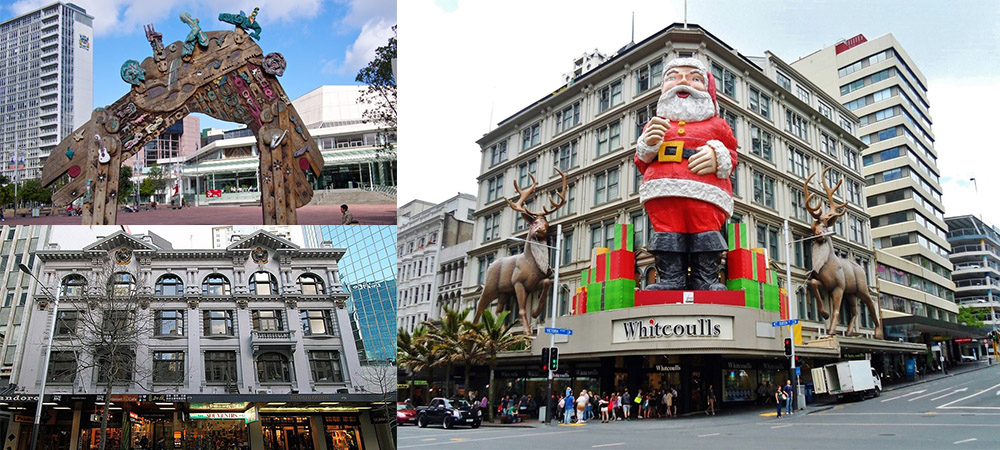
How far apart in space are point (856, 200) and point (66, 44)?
42.2 m

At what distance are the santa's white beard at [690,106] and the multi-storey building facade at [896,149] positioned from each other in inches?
886

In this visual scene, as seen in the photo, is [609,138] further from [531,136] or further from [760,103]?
[760,103]

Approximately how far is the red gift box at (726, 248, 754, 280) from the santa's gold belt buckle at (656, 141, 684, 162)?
4.85 meters

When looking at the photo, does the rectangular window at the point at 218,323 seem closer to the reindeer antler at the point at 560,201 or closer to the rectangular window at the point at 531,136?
the reindeer antler at the point at 560,201

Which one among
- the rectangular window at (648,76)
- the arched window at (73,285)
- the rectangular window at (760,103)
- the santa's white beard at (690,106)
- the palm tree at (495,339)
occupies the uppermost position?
the rectangular window at (648,76)

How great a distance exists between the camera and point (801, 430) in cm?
2467

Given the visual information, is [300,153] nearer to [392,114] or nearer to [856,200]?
[392,114]

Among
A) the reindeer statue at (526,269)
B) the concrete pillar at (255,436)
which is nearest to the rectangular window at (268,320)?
the concrete pillar at (255,436)

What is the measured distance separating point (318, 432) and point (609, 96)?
23151 millimetres

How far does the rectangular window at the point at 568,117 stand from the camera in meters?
42.5

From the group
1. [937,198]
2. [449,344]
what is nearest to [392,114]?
[449,344]

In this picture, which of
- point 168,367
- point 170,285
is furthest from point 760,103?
point 168,367

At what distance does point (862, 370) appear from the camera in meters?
33.1

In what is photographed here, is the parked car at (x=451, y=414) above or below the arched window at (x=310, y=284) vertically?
below
